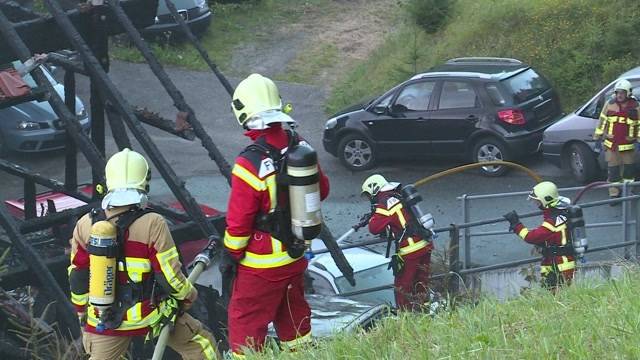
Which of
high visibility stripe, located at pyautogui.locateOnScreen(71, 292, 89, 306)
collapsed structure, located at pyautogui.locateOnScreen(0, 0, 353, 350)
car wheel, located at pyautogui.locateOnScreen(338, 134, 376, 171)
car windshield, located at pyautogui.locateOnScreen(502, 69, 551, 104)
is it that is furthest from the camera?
car wheel, located at pyautogui.locateOnScreen(338, 134, 376, 171)

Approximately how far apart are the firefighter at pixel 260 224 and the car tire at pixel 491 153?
30.7 feet

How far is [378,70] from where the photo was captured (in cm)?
2038

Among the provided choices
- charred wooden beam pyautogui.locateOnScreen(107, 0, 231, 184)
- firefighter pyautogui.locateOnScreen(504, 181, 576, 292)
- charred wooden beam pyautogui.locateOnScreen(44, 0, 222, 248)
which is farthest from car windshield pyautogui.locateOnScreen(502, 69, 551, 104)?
charred wooden beam pyautogui.locateOnScreen(44, 0, 222, 248)

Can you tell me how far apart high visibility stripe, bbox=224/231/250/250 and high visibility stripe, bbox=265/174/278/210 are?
224 mm

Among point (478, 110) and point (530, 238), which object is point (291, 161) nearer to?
point (530, 238)

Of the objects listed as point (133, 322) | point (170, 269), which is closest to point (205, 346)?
point (133, 322)

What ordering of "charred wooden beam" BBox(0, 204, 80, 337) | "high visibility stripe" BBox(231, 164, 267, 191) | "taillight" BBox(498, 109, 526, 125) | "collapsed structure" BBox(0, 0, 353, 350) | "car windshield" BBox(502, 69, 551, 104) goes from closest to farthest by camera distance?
1. "high visibility stripe" BBox(231, 164, 267, 191)
2. "charred wooden beam" BBox(0, 204, 80, 337)
3. "collapsed structure" BBox(0, 0, 353, 350)
4. "taillight" BBox(498, 109, 526, 125)
5. "car windshield" BBox(502, 69, 551, 104)

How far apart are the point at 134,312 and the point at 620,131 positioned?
28.3 feet

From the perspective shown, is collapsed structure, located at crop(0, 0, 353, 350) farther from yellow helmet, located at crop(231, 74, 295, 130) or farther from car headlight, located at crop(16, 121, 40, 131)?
car headlight, located at crop(16, 121, 40, 131)

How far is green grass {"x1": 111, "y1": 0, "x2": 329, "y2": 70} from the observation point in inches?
864

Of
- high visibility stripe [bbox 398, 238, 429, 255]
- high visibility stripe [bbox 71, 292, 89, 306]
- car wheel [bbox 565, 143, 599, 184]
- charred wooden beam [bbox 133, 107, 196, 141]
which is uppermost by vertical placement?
charred wooden beam [bbox 133, 107, 196, 141]

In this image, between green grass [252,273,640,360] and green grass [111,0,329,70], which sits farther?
green grass [111,0,329,70]

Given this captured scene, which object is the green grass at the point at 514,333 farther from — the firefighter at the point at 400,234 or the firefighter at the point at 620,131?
the firefighter at the point at 620,131

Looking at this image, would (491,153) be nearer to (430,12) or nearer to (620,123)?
(620,123)
